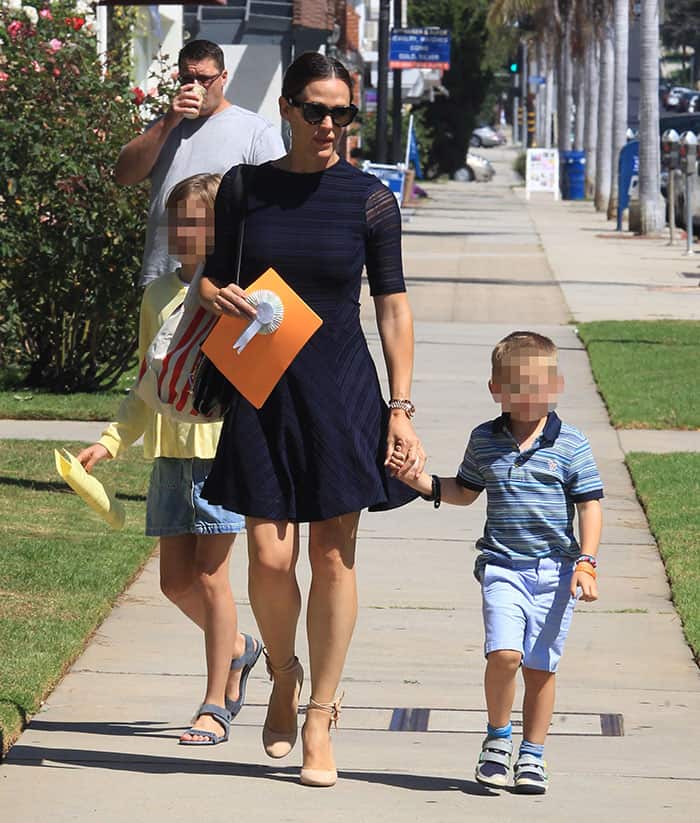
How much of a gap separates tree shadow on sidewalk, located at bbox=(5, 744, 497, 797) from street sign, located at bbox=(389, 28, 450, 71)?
32.2 meters

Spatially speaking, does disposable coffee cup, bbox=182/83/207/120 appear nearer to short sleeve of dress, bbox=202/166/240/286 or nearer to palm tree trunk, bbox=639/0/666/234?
short sleeve of dress, bbox=202/166/240/286

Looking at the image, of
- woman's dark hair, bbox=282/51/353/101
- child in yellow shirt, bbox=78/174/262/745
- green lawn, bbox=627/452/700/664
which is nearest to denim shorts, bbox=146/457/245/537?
child in yellow shirt, bbox=78/174/262/745

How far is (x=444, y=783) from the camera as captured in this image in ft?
15.9

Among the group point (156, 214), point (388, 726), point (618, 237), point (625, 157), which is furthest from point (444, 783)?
point (625, 157)

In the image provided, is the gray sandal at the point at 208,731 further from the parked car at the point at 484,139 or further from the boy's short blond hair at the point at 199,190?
the parked car at the point at 484,139

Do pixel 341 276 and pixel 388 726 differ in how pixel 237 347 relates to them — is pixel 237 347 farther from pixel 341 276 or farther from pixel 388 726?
pixel 388 726

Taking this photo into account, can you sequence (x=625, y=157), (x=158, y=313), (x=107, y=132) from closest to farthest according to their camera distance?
(x=158, y=313), (x=107, y=132), (x=625, y=157)

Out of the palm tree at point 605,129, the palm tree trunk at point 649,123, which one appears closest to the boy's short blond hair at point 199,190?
the palm tree trunk at point 649,123

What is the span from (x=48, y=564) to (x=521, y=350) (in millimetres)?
3411

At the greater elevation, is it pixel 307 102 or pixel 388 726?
pixel 307 102

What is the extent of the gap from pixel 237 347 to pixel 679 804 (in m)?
1.71

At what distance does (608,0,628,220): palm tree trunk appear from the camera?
129 feet

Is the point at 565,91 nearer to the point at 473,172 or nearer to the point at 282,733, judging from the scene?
the point at 473,172

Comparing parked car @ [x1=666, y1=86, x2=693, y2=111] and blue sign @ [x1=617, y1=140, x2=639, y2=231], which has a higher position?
parked car @ [x1=666, y1=86, x2=693, y2=111]
